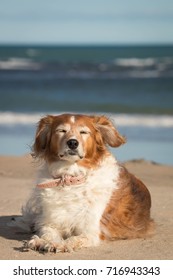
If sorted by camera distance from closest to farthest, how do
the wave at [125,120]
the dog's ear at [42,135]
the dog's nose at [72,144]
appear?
1. the dog's nose at [72,144]
2. the dog's ear at [42,135]
3. the wave at [125,120]

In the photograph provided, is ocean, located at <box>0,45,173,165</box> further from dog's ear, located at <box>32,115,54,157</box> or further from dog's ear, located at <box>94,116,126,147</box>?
dog's ear, located at <box>94,116,126,147</box>

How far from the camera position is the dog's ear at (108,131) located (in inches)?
295

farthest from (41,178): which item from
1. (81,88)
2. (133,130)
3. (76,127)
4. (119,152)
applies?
(81,88)

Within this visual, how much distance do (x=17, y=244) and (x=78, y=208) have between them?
0.70 metres

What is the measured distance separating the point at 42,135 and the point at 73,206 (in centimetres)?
75

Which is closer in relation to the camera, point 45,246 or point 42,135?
point 45,246

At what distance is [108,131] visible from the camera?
7.52 metres

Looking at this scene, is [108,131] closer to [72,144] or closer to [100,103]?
[72,144]

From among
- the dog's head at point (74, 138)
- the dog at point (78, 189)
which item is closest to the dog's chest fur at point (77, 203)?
the dog at point (78, 189)

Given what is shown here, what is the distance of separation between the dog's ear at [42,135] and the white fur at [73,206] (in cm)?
17

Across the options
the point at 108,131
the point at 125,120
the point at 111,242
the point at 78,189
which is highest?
the point at 125,120

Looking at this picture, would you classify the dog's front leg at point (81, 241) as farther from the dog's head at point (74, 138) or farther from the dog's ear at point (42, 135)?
the dog's ear at point (42, 135)

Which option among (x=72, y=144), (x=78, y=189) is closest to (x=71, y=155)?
(x=72, y=144)

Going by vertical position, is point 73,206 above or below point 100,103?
below
